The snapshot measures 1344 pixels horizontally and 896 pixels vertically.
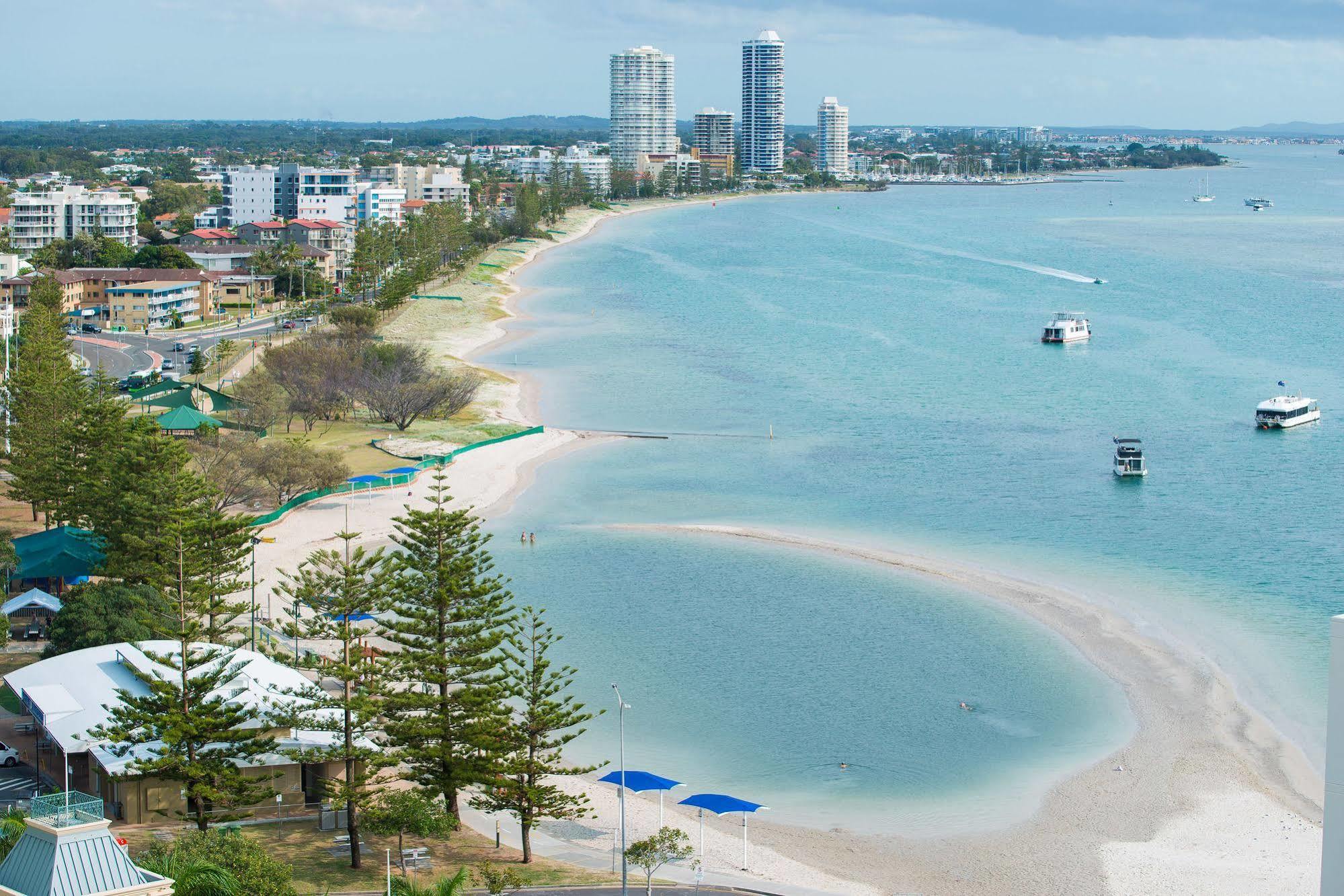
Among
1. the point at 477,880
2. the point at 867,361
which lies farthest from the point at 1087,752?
the point at 867,361

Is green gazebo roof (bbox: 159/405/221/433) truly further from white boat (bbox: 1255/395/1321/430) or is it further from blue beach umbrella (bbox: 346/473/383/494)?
white boat (bbox: 1255/395/1321/430)

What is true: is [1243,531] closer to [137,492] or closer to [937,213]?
[137,492]

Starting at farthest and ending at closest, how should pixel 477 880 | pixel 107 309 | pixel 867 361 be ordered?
pixel 107 309, pixel 867 361, pixel 477 880

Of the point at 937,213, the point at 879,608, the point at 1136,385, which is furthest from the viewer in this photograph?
the point at 937,213

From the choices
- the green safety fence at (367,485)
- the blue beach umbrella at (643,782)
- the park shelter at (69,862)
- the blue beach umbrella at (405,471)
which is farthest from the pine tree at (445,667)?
the blue beach umbrella at (405,471)

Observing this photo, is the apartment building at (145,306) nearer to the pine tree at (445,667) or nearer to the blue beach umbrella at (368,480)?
the blue beach umbrella at (368,480)

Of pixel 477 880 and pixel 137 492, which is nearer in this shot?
pixel 477 880
